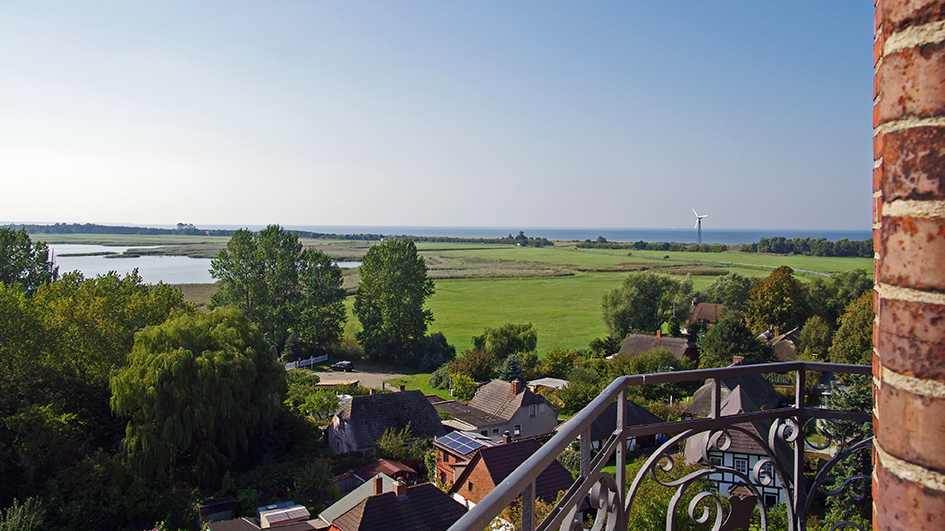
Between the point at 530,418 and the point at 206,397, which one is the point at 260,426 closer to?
the point at 206,397

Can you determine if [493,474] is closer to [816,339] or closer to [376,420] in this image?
[376,420]

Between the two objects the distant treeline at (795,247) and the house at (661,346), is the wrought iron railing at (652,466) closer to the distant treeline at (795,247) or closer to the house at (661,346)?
the house at (661,346)

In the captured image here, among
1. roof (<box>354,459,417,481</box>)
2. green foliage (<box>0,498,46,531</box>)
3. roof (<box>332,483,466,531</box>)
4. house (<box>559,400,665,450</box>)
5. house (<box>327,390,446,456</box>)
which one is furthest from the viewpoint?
house (<box>327,390,446,456</box>)

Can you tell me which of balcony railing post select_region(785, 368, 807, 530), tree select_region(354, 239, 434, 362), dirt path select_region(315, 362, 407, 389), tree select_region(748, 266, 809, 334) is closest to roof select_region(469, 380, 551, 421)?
dirt path select_region(315, 362, 407, 389)

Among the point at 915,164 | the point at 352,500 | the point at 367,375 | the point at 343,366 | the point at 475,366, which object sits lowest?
the point at 367,375

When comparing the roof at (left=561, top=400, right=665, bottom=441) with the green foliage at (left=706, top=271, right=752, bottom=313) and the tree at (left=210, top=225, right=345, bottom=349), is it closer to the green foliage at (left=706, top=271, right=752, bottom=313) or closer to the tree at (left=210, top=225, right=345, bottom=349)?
the tree at (left=210, top=225, right=345, bottom=349)

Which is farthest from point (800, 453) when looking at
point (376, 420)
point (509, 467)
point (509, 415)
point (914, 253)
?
point (509, 415)

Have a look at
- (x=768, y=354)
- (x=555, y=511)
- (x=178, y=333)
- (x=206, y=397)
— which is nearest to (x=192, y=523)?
(x=206, y=397)

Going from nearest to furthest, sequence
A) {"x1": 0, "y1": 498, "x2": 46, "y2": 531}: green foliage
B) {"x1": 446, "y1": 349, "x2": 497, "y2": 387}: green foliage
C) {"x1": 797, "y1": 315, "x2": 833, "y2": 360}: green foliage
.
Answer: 1. {"x1": 0, "y1": 498, "x2": 46, "y2": 531}: green foliage
2. {"x1": 797, "y1": 315, "x2": 833, "y2": 360}: green foliage
3. {"x1": 446, "y1": 349, "x2": 497, "y2": 387}: green foliage
